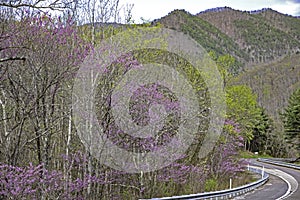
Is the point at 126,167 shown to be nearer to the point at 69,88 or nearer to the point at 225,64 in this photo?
the point at 69,88

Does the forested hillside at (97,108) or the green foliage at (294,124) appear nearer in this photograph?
the forested hillside at (97,108)

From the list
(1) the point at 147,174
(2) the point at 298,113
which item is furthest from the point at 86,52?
(2) the point at 298,113

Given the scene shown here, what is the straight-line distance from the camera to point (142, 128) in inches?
555

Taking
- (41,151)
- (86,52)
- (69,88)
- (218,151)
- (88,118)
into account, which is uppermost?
(86,52)

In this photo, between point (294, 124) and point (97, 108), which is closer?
point (97, 108)

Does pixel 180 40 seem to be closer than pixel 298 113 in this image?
Yes

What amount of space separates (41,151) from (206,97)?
1139 cm

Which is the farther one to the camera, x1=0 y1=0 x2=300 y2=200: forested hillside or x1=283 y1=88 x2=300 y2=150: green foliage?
x1=283 y1=88 x2=300 y2=150: green foliage

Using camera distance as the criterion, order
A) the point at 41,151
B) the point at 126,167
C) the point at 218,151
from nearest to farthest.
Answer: the point at 41,151
the point at 126,167
the point at 218,151

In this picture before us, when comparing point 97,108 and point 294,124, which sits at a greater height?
point 97,108

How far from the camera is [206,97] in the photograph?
21.0 meters

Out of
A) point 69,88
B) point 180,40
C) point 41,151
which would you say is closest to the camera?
point 41,151

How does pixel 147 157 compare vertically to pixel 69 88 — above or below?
below

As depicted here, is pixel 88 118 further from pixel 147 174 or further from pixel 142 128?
pixel 147 174
